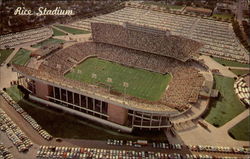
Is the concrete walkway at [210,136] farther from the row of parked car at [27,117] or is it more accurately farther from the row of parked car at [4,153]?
the row of parked car at [4,153]

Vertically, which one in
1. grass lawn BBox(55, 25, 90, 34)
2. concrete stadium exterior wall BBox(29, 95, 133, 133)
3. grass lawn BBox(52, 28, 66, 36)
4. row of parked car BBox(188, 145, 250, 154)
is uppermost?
grass lawn BBox(55, 25, 90, 34)

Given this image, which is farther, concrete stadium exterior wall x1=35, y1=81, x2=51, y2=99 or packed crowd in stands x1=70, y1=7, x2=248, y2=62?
packed crowd in stands x1=70, y1=7, x2=248, y2=62

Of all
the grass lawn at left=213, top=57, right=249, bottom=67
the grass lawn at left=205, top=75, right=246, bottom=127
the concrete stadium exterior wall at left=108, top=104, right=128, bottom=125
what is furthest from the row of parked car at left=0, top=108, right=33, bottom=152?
the grass lawn at left=213, top=57, right=249, bottom=67

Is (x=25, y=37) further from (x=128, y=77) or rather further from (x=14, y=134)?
(x=14, y=134)

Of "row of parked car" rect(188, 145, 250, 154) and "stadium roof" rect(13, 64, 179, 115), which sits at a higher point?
"stadium roof" rect(13, 64, 179, 115)

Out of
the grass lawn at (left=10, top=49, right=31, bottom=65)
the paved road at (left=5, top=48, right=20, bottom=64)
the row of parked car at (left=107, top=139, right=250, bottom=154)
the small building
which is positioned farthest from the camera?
the small building

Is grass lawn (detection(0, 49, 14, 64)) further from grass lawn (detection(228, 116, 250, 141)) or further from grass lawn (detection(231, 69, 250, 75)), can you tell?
grass lawn (detection(231, 69, 250, 75))

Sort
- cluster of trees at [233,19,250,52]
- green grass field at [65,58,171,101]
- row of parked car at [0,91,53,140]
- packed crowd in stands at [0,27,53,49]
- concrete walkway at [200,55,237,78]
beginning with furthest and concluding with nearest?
cluster of trees at [233,19,250,52] < packed crowd in stands at [0,27,53,49] < concrete walkway at [200,55,237,78] < green grass field at [65,58,171,101] < row of parked car at [0,91,53,140]
